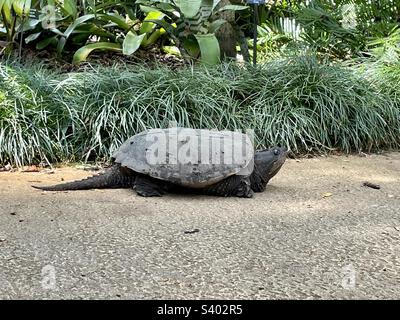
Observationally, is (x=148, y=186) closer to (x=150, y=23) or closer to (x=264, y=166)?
(x=264, y=166)

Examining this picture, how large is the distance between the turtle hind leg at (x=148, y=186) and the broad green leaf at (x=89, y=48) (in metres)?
3.04

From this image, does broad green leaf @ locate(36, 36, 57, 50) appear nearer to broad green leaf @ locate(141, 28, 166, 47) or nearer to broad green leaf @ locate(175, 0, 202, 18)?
broad green leaf @ locate(141, 28, 166, 47)

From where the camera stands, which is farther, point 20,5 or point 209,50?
point 209,50

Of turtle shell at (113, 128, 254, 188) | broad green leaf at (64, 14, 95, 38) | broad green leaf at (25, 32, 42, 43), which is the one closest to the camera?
turtle shell at (113, 128, 254, 188)

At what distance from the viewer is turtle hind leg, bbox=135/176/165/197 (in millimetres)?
3482

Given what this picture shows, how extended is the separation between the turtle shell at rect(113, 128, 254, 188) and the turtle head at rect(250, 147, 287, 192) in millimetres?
101

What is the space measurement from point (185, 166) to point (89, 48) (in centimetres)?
327

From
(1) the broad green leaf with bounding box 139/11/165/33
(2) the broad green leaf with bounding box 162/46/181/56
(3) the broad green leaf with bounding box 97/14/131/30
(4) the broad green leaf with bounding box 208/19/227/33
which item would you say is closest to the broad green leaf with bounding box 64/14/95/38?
(3) the broad green leaf with bounding box 97/14/131/30

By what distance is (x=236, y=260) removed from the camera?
2406 mm

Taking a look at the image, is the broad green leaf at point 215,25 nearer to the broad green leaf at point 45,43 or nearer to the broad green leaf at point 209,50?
the broad green leaf at point 209,50

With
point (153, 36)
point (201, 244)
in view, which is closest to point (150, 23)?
point (153, 36)

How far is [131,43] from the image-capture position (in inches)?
235

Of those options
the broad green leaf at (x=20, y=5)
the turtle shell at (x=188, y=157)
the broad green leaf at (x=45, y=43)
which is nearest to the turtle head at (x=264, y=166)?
the turtle shell at (x=188, y=157)

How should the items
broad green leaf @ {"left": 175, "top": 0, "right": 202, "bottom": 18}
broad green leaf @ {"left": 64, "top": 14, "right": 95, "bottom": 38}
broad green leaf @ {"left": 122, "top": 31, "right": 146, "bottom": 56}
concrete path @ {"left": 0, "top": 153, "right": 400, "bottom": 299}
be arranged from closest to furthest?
concrete path @ {"left": 0, "top": 153, "right": 400, "bottom": 299} < broad green leaf @ {"left": 175, "top": 0, "right": 202, "bottom": 18} < broad green leaf @ {"left": 122, "top": 31, "right": 146, "bottom": 56} < broad green leaf @ {"left": 64, "top": 14, "right": 95, "bottom": 38}
